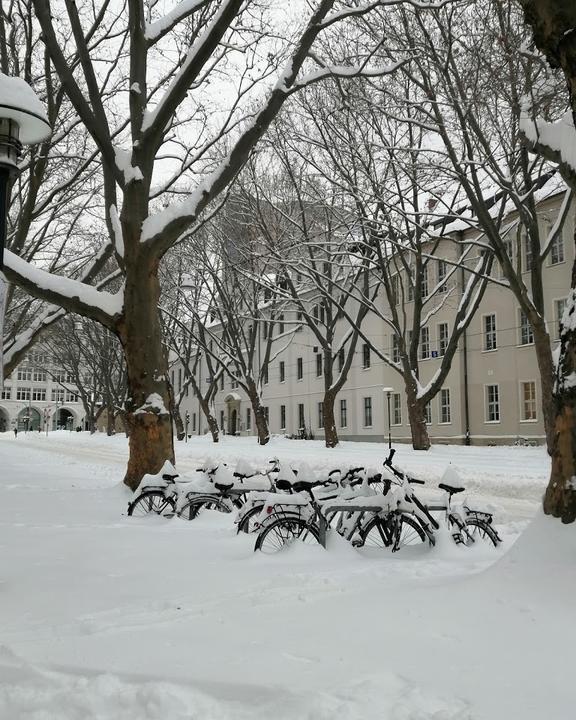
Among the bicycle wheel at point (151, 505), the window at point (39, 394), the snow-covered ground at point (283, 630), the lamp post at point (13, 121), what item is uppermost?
the window at point (39, 394)

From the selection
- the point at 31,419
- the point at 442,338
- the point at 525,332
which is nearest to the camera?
the point at 525,332

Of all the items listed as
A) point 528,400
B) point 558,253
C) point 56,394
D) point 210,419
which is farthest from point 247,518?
point 56,394

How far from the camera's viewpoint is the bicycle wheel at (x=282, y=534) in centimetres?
688

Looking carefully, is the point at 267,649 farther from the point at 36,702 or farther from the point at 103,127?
the point at 103,127

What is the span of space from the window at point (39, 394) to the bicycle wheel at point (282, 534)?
113522 millimetres

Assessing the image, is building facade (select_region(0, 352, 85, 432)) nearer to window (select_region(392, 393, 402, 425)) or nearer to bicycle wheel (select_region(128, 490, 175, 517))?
window (select_region(392, 393, 402, 425))

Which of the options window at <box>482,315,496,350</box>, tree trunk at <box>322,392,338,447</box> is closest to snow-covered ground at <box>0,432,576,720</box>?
tree trunk at <box>322,392,338,447</box>

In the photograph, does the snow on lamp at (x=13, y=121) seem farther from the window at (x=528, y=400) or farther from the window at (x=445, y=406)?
the window at (x=445, y=406)

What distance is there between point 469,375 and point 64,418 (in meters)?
92.3

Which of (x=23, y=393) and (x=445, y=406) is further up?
(x=23, y=393)

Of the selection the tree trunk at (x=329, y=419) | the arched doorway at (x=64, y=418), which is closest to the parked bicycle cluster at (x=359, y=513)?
the tree trunk at (x=329, y=419)

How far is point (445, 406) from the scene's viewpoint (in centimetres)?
3797

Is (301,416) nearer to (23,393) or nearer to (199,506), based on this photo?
(199,506)

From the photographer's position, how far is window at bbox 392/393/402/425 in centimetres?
4203
